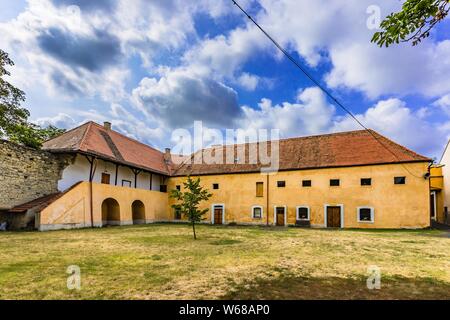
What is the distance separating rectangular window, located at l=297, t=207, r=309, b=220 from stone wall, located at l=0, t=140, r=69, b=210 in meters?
17.0

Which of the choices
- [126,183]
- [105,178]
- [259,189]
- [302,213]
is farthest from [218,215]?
[105,178]

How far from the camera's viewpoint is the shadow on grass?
13.5 ft

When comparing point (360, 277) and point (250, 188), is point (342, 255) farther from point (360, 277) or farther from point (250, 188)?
point (250, 188)

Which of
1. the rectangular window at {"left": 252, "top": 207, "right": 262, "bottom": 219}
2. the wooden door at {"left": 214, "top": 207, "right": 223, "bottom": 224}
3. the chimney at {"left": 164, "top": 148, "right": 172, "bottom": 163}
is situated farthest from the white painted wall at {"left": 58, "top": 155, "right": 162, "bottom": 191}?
the rectangular window at {"left": 252, "top": 207, "right": 262, "bottom": 219}

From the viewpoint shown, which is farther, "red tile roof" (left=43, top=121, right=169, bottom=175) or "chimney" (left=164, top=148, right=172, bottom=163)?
"chimney" (left=164, top=148, right=172, bottom=163)

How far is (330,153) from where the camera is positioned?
21.6 meters

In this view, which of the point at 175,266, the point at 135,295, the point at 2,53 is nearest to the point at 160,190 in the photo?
the point at 2,53

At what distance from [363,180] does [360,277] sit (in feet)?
52.5

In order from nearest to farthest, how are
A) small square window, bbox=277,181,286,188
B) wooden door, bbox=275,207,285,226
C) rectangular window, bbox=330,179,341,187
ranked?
rectangular window, bbox=330,179,341,187, wooden door, bbox=275,207,285,226, small square window, bbox=277,181,286,188

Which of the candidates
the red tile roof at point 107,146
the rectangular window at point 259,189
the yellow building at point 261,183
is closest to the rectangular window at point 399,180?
the yellow building at point 261,183

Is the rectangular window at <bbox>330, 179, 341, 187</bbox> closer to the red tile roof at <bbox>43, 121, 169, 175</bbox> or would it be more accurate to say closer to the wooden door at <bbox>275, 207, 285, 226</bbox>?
the wooden door at <bbox>275, 207, 285, 226</bbox>

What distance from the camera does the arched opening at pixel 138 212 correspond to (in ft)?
70.0

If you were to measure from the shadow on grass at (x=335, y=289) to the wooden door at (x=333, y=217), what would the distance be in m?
15.3

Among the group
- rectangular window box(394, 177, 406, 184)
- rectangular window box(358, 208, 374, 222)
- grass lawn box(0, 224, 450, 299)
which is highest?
rectangular window box(394, 177, 406, 184)
